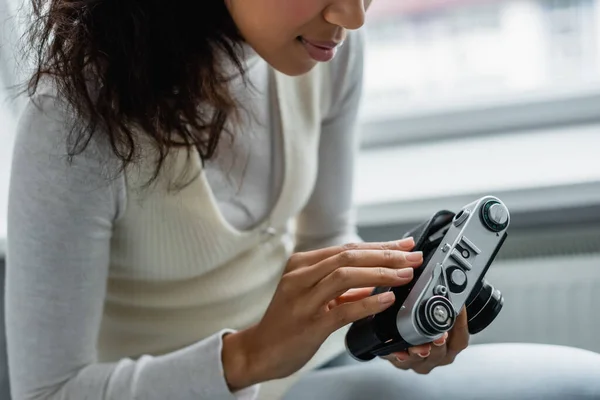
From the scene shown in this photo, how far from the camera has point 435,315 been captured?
1.85 ft

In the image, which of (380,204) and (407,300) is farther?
(380,204)

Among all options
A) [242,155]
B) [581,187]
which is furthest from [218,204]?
[581,187]

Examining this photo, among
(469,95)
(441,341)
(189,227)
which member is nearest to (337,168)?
(189,227)

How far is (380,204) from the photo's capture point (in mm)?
1179

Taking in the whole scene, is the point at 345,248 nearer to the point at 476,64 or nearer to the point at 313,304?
the point at 313,304

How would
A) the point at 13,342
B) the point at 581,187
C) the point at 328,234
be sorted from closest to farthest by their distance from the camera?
the point at 13,342 < the point at 328,234 < the point at 581,187

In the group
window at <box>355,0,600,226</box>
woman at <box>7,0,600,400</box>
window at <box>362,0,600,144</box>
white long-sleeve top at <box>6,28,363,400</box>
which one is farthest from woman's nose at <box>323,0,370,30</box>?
window at <box>362,0,600,144</box>

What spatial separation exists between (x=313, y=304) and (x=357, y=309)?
0.12ft

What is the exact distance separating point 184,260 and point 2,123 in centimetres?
60

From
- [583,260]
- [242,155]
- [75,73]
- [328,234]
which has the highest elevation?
[75,73]

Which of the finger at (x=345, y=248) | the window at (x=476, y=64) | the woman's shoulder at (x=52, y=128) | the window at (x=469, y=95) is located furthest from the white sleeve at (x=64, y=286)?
the window at (x=476, y=64)

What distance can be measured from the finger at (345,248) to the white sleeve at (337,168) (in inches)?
10.7

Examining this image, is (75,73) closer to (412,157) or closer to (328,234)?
(328,234)

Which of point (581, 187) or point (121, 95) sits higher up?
point (121, 95)
